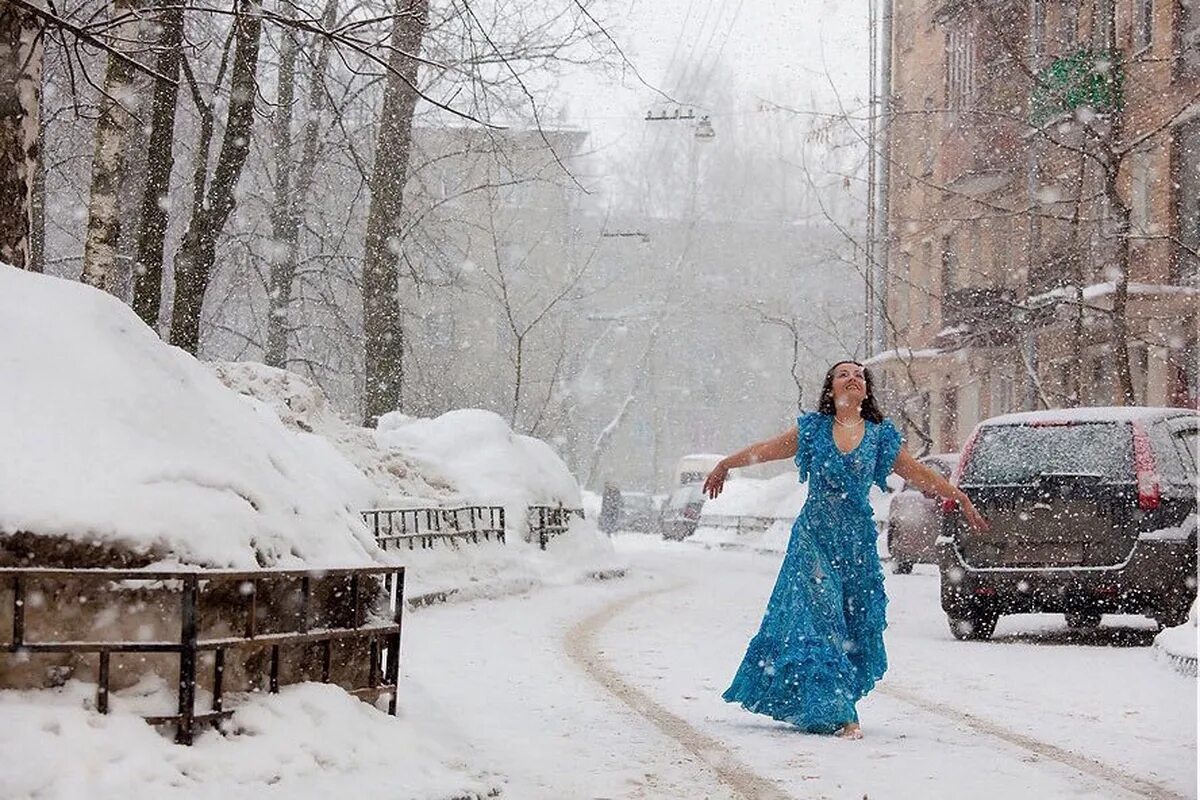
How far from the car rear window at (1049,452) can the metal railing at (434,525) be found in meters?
5.58

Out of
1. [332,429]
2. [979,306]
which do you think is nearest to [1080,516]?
[332,429]

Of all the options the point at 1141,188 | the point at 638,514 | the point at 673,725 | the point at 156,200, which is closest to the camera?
the point at 673,725

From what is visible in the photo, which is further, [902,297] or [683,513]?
[683,513]

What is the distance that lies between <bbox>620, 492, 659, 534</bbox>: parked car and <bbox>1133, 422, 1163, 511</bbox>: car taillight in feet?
156

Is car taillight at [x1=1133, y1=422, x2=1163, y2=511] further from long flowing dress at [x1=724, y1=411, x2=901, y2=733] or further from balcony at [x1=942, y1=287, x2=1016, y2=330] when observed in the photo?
balcony at [x1=942, y1=287, x2=1016, y2=330]

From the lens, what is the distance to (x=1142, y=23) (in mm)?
32969

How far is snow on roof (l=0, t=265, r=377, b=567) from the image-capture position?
19.8 ft

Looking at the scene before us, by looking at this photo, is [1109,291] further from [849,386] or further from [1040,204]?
[849,386]

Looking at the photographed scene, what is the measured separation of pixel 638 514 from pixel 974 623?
47725mm

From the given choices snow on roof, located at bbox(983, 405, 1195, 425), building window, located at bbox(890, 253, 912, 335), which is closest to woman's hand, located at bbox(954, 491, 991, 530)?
snow on roof, located at bbox(983, 405, 1195, 425)

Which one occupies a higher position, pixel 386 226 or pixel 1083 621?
pixel 386 226

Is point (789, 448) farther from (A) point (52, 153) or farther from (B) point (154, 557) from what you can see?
(A) point (52, 153)

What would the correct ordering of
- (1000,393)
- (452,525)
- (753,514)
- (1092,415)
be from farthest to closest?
(753,514) < (1000,393) < (452,525) < (1092,415)

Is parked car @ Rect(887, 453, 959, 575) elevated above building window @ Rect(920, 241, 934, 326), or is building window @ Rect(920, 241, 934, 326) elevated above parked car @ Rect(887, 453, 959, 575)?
building window @ Rect(920, 241, 934, 326)
